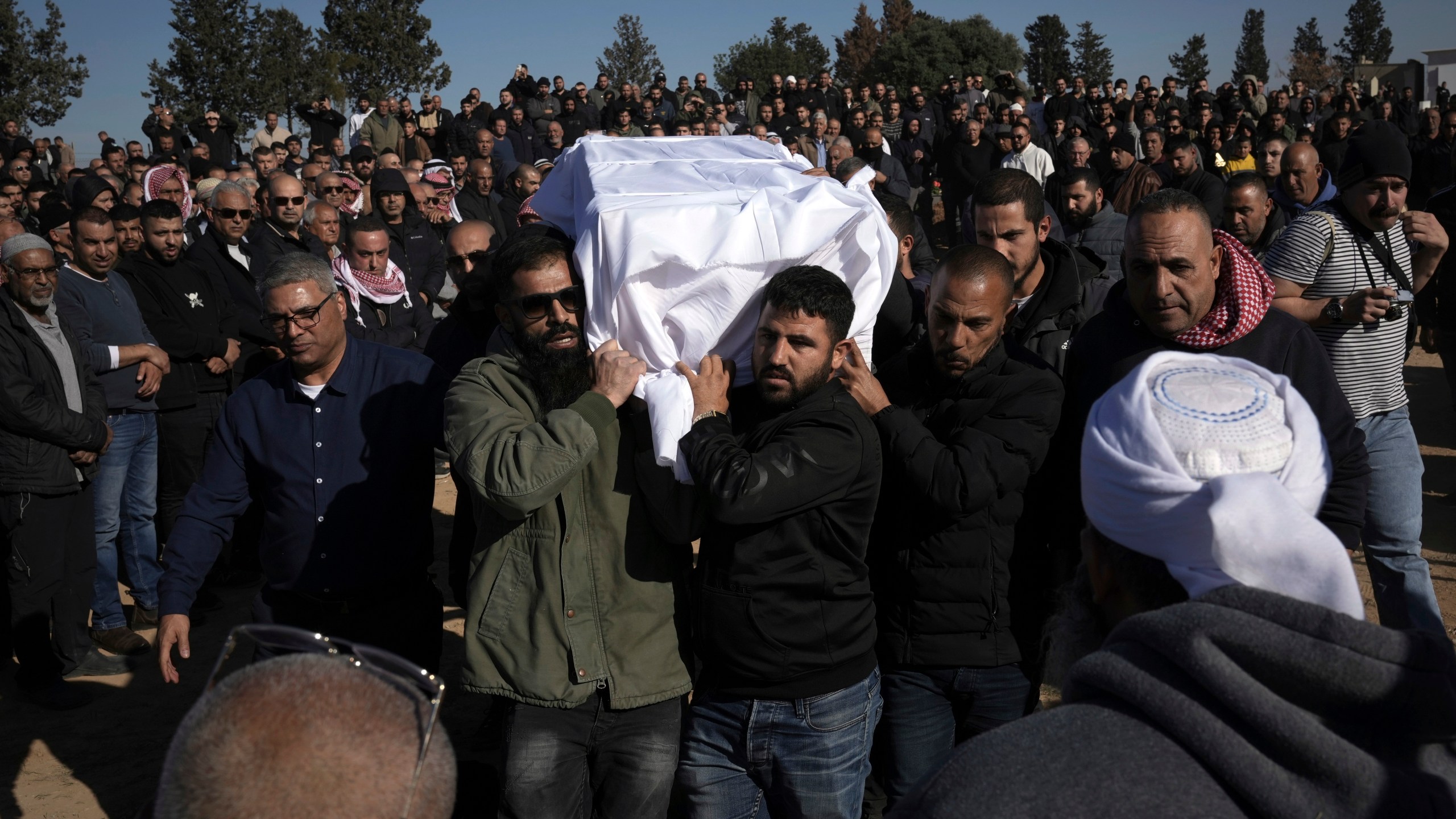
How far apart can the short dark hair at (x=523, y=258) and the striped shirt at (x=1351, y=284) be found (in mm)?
→ 3079

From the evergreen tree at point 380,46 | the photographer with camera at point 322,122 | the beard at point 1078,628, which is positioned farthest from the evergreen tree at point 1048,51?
the beard at point 1078,628

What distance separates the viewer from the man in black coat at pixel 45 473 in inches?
194

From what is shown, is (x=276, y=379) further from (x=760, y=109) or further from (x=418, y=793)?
(x=760, y=109)

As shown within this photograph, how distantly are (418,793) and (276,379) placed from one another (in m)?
2.47

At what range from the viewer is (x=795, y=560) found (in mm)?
2641

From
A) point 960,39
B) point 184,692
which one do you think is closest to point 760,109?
point 184,692

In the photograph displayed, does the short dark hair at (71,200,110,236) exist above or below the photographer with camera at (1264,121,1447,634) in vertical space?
above

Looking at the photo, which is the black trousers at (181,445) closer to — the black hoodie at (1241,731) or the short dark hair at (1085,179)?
the short dark hair at (1085,179)

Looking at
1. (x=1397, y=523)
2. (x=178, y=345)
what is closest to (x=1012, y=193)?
(x=1397, y=523)

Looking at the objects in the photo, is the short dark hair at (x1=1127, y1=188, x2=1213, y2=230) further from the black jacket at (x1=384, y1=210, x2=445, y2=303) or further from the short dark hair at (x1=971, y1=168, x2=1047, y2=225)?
the black jacket at (x1=384, y1=210, x2=445, y2=303)

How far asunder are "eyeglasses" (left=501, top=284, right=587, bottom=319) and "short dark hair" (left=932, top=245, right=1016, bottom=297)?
42.7 inches

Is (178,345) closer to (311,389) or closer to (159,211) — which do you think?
Answer: (159,211)

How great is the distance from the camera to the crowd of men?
1.23 m

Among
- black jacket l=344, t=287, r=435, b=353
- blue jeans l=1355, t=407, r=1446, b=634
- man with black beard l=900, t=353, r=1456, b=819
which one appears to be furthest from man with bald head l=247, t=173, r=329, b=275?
man with black beard l=900, t=353, r=1456, b=819
